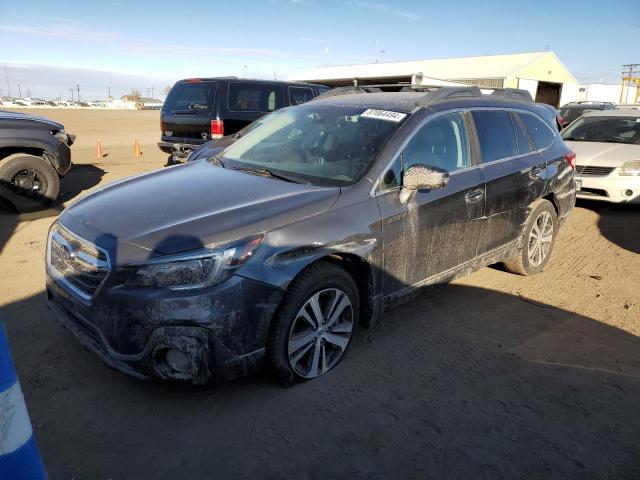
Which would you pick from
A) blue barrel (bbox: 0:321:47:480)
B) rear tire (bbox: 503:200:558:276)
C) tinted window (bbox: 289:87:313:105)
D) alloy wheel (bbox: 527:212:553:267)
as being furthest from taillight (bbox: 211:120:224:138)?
blue barrel (bbox: 0:321:47:480)

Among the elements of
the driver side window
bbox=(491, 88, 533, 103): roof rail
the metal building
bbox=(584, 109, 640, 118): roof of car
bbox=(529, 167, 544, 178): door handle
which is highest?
the metal building

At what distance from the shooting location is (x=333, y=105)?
14.2ft

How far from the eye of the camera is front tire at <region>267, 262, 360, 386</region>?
294 cm

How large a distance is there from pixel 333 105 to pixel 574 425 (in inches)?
117

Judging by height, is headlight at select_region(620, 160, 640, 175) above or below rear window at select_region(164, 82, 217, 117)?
below

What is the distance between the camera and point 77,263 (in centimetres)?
296

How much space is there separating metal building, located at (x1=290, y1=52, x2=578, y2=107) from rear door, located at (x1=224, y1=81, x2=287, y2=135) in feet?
78.7

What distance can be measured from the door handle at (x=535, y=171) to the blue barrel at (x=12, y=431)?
4.46 m

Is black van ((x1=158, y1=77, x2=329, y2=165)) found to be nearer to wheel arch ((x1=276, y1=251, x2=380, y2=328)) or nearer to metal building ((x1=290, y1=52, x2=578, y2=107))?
wheel arch ((x1=276, y1=251, x2=380, y2=328))

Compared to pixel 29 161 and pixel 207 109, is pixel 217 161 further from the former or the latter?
pixel 207 109

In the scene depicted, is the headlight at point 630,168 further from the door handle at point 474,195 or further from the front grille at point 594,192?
the door handle at point 474,195

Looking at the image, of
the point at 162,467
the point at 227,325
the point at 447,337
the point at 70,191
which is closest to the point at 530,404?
the point at 447,337

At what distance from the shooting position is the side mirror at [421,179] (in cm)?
340

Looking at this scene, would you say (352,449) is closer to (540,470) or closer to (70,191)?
(540,470)
